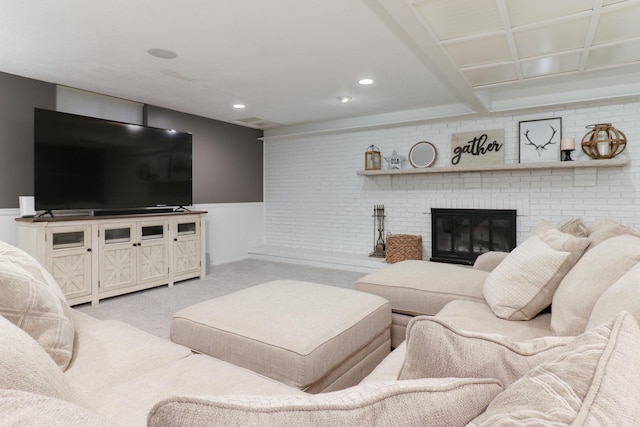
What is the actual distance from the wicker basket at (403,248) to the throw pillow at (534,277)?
3398 millimetres

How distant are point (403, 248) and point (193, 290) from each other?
9.35 ft

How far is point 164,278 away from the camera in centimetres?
443

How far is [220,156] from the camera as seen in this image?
6.00 metres

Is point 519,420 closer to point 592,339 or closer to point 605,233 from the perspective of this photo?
point 592,339

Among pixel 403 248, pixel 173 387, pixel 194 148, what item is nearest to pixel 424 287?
pixel 173 387

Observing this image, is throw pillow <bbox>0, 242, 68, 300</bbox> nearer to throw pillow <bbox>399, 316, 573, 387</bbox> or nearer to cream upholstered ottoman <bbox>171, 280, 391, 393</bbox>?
cream upholstered ottoman <bbox>171, 280, 391, 393</bbox>

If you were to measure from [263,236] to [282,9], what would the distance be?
4857 millimetres

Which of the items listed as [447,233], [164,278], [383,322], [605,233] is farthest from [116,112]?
[605,233]

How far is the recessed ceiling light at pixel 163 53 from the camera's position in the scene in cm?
320

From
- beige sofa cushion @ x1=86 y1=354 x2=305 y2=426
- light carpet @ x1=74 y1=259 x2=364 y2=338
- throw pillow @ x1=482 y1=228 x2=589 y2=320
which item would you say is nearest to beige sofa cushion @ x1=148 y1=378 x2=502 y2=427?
beige sofa cushion @ x1=86 y1=354 x2=305 y2=426

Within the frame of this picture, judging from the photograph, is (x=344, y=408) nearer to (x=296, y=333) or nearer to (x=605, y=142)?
(x=296, y=333)

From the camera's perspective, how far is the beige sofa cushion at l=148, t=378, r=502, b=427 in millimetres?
445

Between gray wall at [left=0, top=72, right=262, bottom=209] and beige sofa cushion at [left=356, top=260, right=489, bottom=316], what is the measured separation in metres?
3.71

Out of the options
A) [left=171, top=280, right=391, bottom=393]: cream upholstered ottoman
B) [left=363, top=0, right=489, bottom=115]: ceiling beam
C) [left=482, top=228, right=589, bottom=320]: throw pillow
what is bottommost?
[left=171, top=280, right=391, bottom=393]: cream upholstered ottoman
